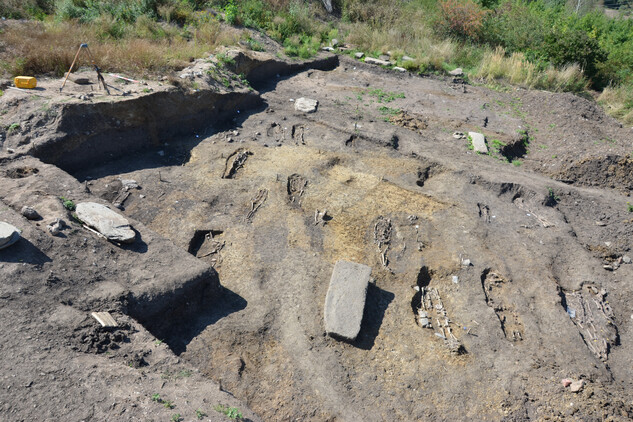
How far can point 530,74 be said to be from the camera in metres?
10.9

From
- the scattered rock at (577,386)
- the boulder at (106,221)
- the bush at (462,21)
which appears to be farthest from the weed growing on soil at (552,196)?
the bush at (462,21)

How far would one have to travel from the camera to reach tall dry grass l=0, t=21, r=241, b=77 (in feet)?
24.2

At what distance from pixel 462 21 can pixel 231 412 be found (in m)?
13.4

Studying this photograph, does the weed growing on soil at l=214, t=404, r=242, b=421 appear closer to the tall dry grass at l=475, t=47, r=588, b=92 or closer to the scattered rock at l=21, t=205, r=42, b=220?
the scattered rock at l=21, t=205, r=42, b=220

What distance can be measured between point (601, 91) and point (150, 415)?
43.0 feet

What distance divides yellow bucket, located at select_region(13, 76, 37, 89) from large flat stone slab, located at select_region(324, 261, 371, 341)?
5.77 meters

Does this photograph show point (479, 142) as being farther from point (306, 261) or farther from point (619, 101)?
point (619, 101)

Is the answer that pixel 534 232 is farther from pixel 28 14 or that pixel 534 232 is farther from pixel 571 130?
pixel 28 14

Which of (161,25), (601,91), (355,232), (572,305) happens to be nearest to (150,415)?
Answer: (355,232)

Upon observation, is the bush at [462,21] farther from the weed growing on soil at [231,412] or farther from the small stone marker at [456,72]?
the weed growing on soil at [231,412]

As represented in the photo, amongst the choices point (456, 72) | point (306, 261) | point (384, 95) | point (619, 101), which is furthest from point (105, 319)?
point (619, 101)

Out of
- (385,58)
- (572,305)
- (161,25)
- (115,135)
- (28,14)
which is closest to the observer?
(572,305)

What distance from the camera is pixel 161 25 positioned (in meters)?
10.5

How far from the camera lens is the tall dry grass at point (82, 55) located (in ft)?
24.2
